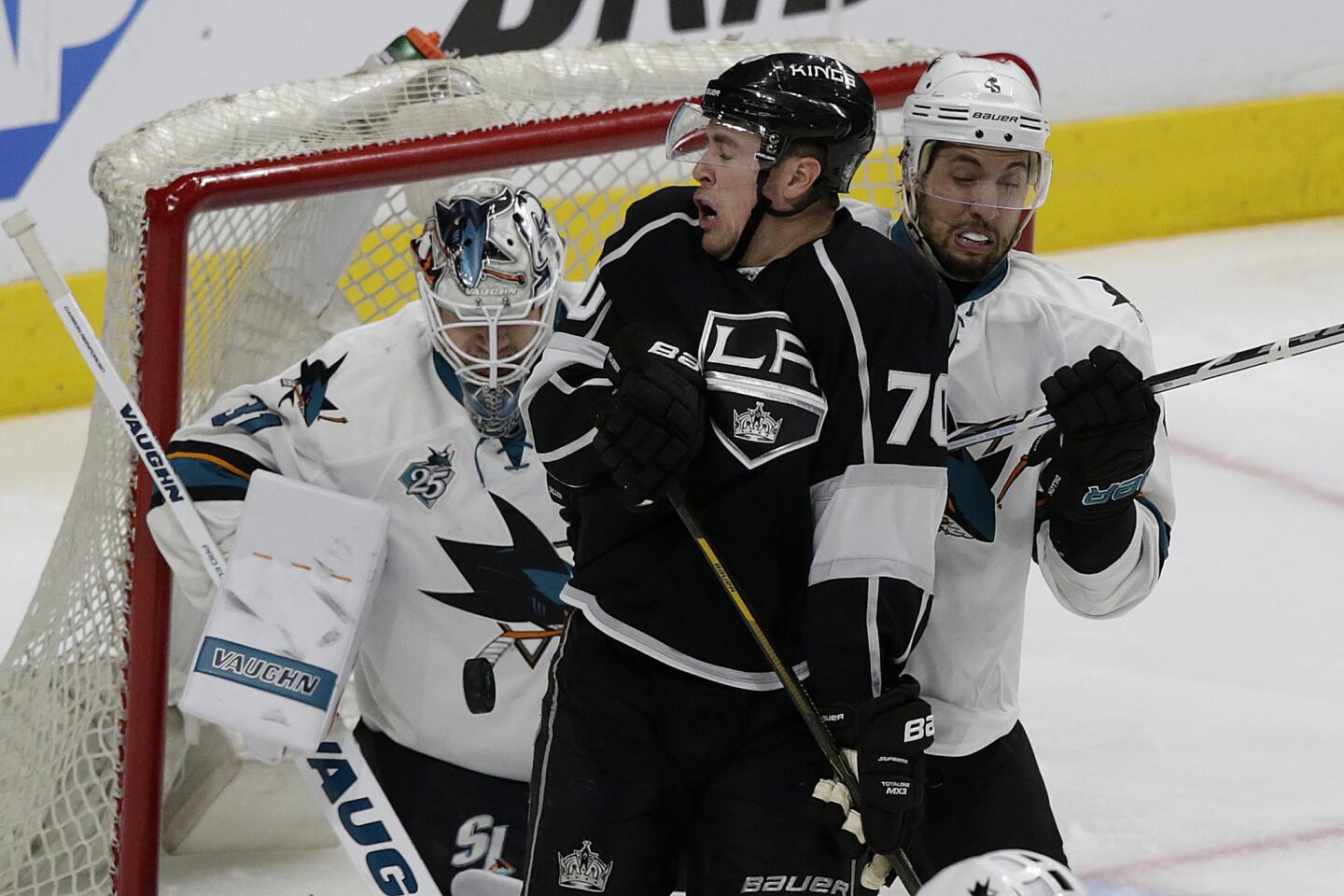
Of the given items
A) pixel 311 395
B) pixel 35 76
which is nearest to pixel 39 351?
pixel 35 76

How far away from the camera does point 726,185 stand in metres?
1.73

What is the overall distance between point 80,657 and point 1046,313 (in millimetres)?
1367

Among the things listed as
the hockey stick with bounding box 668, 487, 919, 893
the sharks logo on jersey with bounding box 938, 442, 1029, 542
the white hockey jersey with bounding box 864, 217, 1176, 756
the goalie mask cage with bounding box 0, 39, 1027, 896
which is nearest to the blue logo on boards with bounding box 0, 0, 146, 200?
the goalie mask cage with bounding box 0, 39, 1027, 896

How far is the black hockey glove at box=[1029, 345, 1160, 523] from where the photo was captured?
178cm

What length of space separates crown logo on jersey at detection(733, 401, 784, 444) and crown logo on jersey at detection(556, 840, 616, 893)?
1.32ft

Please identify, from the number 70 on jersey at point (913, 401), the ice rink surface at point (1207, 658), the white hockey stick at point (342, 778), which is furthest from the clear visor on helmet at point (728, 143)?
the ice rink surface at point (1207, 658)

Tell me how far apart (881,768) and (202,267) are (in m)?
1.33

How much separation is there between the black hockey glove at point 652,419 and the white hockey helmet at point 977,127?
445 mm

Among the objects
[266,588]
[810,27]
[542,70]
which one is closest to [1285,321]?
[810,27]

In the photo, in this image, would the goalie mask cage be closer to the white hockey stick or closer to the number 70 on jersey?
the white hockey stick

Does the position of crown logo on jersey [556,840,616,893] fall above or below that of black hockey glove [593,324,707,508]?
below

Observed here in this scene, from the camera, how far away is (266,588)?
7.70 ft

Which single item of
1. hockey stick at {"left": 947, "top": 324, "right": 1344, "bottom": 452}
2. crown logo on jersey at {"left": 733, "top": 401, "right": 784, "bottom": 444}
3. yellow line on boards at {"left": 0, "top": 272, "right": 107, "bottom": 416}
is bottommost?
crown logo on jersey at {"left": 733, "top": 401, "right": 784, "bottom": 444}

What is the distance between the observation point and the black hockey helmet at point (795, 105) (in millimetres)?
1705
